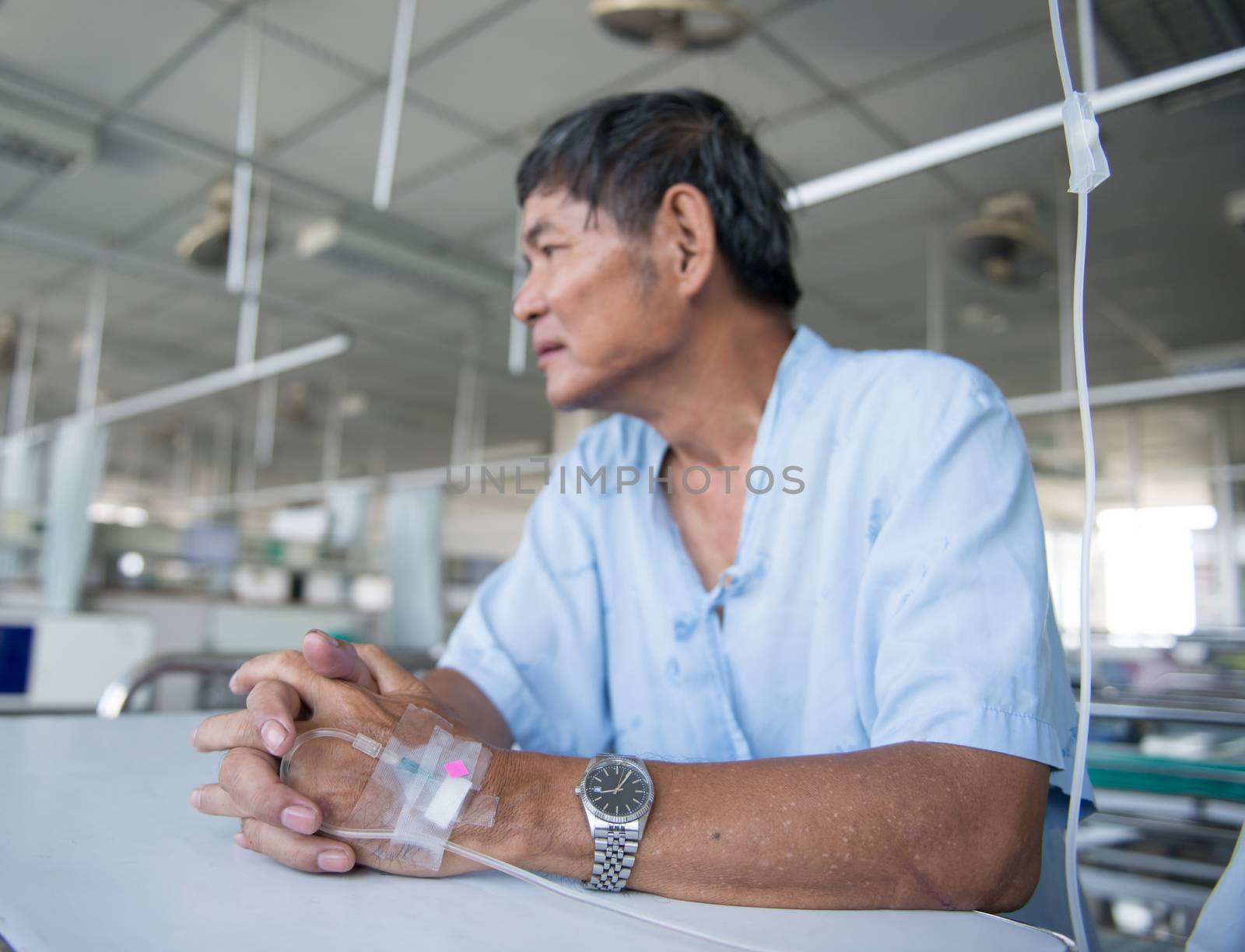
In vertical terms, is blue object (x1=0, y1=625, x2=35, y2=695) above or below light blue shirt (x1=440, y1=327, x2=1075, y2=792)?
below

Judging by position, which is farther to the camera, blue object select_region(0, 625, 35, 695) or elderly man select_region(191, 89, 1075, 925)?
blue object select_region(0, 625, 35, 695)

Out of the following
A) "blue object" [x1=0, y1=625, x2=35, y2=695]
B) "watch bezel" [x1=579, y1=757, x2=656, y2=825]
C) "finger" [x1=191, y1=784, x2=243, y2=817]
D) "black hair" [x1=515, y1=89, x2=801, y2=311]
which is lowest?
"blue object" [x1=0, y1=625, x2=35, y2=695]

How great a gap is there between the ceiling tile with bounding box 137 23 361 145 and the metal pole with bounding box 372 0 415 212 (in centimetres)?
20

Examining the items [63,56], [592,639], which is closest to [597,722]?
[592,639]

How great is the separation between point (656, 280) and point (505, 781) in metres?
0.74

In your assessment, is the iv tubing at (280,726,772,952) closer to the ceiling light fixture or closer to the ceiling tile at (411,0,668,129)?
the ceiling light fixture

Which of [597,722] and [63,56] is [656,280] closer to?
[597,722]

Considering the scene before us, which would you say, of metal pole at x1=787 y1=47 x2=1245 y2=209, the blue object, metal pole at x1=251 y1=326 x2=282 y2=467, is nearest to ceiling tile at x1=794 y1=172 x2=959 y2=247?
metal pole at x1=787 y1=47 x2=1245 y2=209

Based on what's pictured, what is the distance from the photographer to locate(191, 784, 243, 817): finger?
2.27ft

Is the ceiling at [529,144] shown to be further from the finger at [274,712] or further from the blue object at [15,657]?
the blue object at [15,657]

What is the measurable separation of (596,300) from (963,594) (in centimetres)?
63

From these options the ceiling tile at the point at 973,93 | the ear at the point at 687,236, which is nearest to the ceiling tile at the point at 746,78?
the ceiling tile at the point at 973,93

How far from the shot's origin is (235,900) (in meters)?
0.55

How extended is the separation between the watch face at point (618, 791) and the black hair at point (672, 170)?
0.75 metres
